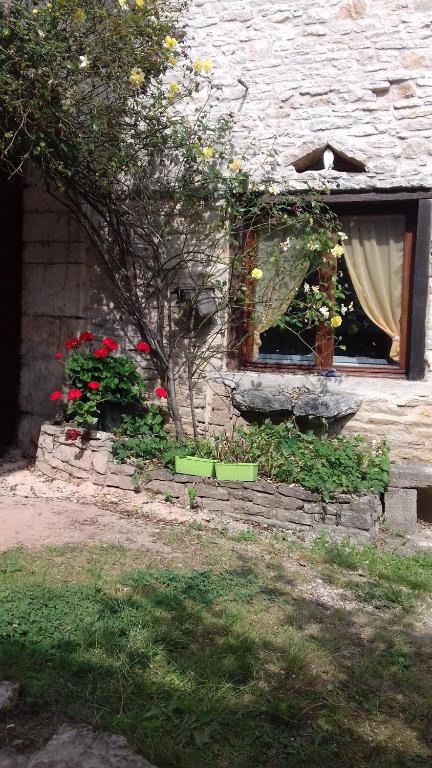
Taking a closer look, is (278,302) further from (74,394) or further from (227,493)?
(74,394)

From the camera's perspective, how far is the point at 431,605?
348 centimetres

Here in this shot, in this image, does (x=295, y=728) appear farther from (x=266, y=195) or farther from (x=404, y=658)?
(x=266, y=195)

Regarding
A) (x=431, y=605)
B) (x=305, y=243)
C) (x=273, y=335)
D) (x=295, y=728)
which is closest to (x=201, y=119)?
(x=305, y=243)

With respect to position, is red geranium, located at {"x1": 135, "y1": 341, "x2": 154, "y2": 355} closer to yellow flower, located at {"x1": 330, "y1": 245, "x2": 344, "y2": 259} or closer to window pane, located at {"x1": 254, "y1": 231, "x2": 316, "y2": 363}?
window pane, located at {"x1": 254, "y1": 231, "x2": 316, "y2": 363}

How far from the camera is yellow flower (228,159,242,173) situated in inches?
199

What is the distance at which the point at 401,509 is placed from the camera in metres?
4.64

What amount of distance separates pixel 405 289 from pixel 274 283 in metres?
1.07

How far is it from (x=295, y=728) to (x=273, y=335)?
145 inches

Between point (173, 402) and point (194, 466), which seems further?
point (173, 402)

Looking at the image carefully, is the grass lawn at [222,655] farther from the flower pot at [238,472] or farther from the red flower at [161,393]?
the red flower at [161,393]

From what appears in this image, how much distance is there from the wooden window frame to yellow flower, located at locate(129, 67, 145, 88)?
1497mm

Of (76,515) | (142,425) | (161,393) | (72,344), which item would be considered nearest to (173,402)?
(161,393)

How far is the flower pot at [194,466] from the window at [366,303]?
120 centimetres

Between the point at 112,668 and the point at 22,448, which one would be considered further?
the point at 22,448
